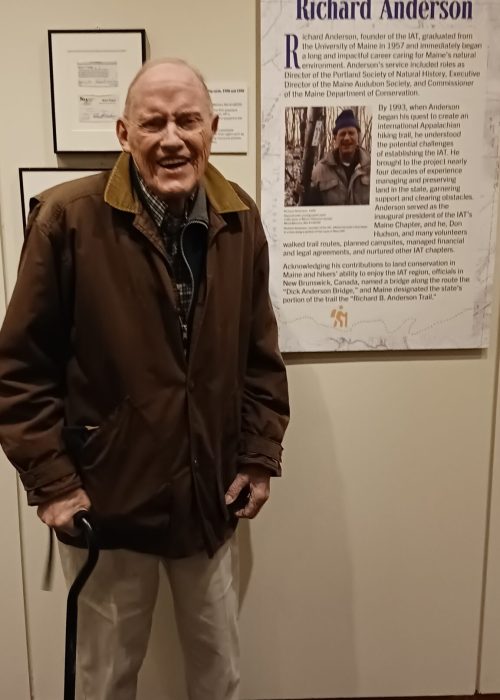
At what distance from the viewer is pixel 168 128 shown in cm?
124

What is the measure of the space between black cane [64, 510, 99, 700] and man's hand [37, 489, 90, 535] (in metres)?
0.01

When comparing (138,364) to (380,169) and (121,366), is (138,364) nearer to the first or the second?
(121,366)

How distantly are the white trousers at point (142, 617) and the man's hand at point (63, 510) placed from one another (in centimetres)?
11

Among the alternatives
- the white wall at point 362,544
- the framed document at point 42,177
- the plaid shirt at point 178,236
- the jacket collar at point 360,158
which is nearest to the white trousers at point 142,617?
the white wall at point 362,544

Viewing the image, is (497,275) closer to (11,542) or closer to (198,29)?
(198,29)

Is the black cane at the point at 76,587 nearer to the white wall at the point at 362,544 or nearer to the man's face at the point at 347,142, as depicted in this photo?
the white wall at the point at 362,544

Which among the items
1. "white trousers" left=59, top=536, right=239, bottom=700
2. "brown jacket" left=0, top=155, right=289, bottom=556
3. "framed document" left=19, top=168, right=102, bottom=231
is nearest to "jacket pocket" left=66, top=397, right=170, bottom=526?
"brown jacket" left=0, top=155, right=289, bottom=556

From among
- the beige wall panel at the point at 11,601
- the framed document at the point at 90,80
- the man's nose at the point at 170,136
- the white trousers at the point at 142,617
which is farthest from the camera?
the beige wall panel at the point at 11,601

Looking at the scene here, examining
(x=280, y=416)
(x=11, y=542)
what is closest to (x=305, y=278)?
(x=280, y=416)

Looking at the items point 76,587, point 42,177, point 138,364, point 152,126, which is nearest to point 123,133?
point 152,126

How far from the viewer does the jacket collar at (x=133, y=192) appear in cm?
127

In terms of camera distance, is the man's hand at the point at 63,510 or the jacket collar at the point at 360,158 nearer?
the man's hand at the point at 63,510

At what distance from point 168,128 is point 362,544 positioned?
1.15 meters

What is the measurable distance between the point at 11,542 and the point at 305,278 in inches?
38.2
